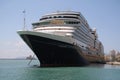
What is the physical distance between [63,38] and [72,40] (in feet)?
6.58

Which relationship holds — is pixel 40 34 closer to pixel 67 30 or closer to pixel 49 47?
pixel 49 47

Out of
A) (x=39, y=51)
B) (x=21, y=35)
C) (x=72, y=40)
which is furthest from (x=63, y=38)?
(x=21, y=35)

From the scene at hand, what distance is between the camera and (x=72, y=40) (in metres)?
42.7

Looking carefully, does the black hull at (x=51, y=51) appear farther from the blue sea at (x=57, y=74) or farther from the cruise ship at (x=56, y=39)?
the blue sea at (x=57, y=74)

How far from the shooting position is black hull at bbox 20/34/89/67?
40.1 meters

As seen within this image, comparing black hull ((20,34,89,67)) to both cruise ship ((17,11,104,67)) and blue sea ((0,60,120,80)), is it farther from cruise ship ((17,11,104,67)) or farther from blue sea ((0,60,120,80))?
blue sea ((0,60,120,80))

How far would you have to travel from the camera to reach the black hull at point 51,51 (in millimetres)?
40062

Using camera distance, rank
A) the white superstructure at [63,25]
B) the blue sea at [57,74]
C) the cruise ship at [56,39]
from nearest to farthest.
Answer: the blue sea at [57,74], the cruise ship at [56,39], the white superstructure at [63,25]

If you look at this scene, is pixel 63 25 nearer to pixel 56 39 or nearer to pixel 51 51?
pixel 56 39

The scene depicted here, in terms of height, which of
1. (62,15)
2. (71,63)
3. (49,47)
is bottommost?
(71,63)

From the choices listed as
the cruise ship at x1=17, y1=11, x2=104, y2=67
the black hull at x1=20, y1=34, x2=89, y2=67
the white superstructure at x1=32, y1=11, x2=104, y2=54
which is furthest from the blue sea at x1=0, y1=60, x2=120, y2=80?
the white superstructure at x1=32, y1=11, x2=104, y2=54

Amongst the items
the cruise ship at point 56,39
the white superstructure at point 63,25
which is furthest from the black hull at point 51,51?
the white superstructure at point 63,25

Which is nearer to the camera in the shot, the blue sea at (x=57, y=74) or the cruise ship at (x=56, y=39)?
the blue sea at (x=57, y=74)

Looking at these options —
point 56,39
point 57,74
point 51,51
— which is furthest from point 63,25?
point 57,74
